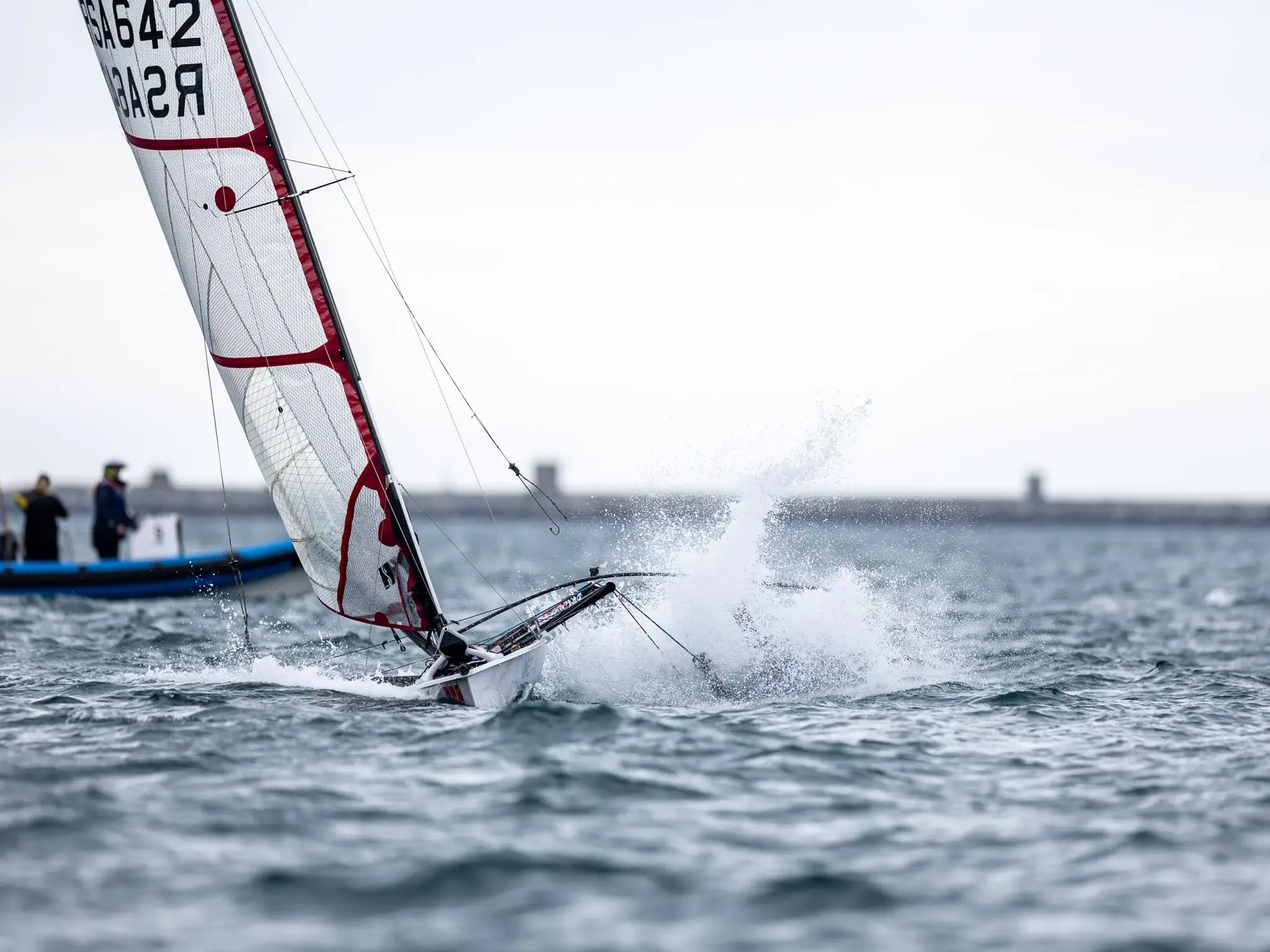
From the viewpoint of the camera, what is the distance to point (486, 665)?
31.1ft

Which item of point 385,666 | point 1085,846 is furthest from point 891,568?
point 1085,846

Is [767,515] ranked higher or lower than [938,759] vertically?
higher

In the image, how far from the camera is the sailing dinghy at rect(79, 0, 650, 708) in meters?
9.65

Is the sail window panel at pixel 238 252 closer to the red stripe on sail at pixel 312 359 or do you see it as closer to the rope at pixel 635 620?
the red stripe on sail at pixel 312 359

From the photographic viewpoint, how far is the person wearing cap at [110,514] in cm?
1817

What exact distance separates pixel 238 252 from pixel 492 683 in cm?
348

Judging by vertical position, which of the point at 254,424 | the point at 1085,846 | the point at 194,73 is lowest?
the point at 1085,846

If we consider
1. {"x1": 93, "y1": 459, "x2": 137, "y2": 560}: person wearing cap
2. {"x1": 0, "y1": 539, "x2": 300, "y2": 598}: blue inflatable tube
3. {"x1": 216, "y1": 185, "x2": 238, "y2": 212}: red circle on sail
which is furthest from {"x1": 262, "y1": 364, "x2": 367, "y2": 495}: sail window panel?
{"x1": 93, "y1": 459, "x2": 137, "y2": 560}: person wearing cap

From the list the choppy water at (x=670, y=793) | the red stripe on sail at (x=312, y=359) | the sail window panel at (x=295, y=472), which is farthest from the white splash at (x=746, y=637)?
the red stripe on sail at (x=312, y=359)

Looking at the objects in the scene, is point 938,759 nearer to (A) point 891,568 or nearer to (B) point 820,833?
(B) point 820,833

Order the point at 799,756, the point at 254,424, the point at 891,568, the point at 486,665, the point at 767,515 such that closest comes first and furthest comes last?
the point at 799,756
the point at 486,665
the point at 254,424
the point at 767,515
the point at 891,568

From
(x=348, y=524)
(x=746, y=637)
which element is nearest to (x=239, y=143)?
(x=348, y=524)

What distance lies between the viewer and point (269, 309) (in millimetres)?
9844

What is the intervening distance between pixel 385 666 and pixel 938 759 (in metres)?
6.24
